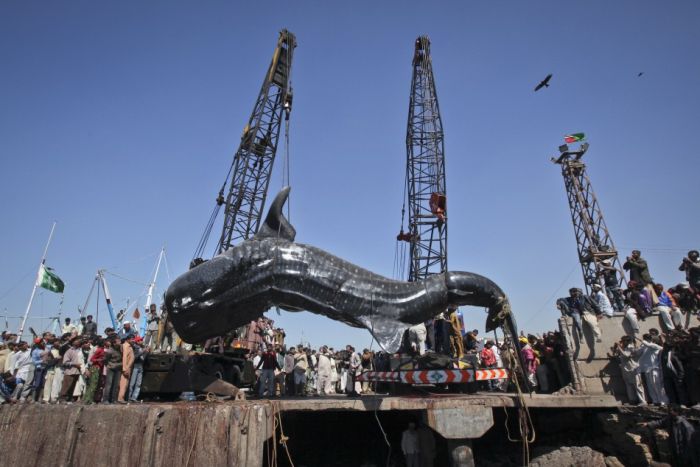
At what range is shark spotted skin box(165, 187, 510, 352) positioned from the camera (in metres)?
6.16

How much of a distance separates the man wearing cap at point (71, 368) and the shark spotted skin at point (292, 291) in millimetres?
6519

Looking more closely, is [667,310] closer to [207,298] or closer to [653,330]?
[653,330]

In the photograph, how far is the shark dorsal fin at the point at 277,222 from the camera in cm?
652

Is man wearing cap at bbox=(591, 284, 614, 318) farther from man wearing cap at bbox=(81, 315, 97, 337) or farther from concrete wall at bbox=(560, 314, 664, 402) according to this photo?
man wearing cap at bbox=(81, 315, 97, 337)

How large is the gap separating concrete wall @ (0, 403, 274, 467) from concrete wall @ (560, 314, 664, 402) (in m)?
7.62

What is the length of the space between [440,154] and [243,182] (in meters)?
17.2

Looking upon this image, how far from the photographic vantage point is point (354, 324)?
651cm

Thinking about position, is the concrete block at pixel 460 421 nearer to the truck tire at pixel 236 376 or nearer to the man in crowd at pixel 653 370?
the man in crowd at pixel 653 370

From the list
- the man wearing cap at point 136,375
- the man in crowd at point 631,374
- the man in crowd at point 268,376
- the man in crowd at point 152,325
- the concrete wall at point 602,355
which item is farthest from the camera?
the man in crowd at point 152,325

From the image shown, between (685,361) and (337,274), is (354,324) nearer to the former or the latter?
(337,274)

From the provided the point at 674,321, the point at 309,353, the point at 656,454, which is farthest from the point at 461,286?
the point at 309,353

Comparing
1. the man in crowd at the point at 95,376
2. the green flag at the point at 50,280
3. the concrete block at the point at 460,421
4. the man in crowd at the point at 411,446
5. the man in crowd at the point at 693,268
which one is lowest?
the man in crowd at the point at 411,446

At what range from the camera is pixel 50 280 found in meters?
29.6

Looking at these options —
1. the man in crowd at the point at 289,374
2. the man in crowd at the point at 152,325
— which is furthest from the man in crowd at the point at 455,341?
the man in crowd at the point at 152,325
